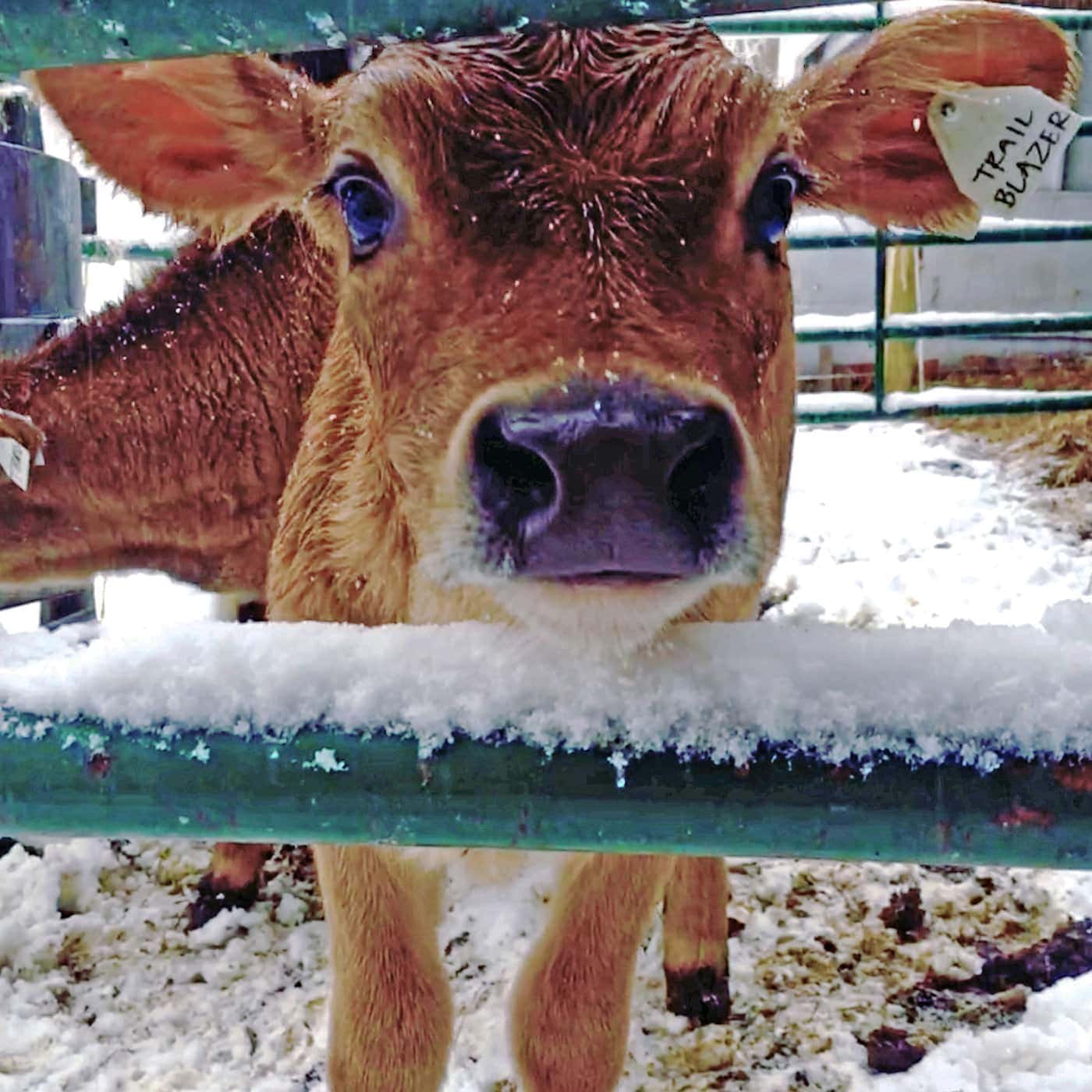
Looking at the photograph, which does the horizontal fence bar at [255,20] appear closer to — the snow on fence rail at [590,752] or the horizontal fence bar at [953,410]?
the snow on fence rail at [590,752]

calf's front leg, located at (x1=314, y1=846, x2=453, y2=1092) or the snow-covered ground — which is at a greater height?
calf's front leg, located at (x1=314, y1=846, x2=453, y2=1092)

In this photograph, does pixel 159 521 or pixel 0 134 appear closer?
pixel 0 134

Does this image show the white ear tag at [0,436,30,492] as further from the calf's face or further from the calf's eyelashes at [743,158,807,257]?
the calf's eyelashes at [743,158,807,257]

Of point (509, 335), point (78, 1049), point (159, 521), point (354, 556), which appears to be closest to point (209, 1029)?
point (78, 1049)

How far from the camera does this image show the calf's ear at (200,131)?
1798mm

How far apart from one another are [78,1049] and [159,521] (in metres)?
1.59

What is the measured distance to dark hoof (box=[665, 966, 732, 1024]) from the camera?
8.39ft

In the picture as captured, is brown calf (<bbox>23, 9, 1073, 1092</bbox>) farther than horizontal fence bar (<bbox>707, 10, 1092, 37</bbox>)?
No

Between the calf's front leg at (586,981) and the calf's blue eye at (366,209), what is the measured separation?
1072 millimetres

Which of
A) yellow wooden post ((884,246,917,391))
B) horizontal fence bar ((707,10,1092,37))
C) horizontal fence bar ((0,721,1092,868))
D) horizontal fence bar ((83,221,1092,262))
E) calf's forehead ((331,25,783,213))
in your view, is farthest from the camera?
yellow wooden post ((884,246,917,391))

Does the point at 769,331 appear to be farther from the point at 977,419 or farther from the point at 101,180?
the point at 977,419

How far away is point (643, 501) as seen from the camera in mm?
1084

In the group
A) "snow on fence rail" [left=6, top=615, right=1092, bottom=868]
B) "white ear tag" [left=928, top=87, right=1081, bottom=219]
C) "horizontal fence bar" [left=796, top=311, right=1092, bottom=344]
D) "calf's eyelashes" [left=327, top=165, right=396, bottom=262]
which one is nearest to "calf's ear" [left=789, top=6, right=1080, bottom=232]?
"white ear tag" [left=928, top=87, right=1081, bottom=219]

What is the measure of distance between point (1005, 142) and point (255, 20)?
104 centimetres
